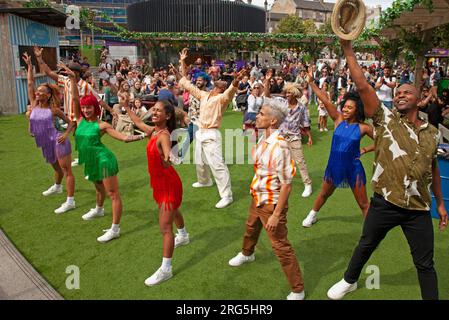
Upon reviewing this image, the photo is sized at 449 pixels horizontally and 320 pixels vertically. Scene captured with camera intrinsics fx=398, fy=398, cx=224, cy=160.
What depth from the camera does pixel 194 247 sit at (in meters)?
4.68

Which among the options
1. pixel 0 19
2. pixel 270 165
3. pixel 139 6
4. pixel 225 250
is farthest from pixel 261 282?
pixel 139 6

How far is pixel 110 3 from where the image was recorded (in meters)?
71.8

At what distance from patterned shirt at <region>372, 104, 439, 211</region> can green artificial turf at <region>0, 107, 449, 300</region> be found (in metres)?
1.17

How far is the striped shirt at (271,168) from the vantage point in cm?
332

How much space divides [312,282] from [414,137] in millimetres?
1760

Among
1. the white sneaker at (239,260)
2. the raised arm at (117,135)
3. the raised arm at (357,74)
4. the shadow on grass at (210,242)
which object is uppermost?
the raised arm at (357,74)

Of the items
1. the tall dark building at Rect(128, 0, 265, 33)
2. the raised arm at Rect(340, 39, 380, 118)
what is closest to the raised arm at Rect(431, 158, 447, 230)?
the raised arm at Rect(340, 39, 380, 118)

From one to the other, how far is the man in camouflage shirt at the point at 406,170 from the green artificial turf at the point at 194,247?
34.2 inches

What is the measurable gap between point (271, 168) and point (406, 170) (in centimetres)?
105

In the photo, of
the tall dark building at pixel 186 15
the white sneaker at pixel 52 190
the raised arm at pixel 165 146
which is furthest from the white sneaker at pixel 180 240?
the tall dark building at pixel 186 15

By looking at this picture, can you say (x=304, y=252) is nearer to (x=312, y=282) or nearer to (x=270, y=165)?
(x=312, y=282)

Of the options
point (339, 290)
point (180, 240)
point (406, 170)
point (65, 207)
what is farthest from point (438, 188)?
point (65, 207)

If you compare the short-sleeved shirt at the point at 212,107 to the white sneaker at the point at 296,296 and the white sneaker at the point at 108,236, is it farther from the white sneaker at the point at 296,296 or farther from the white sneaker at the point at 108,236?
the white sneaker at the point at 296,296

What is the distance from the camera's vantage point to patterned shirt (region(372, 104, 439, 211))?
9.76ft
